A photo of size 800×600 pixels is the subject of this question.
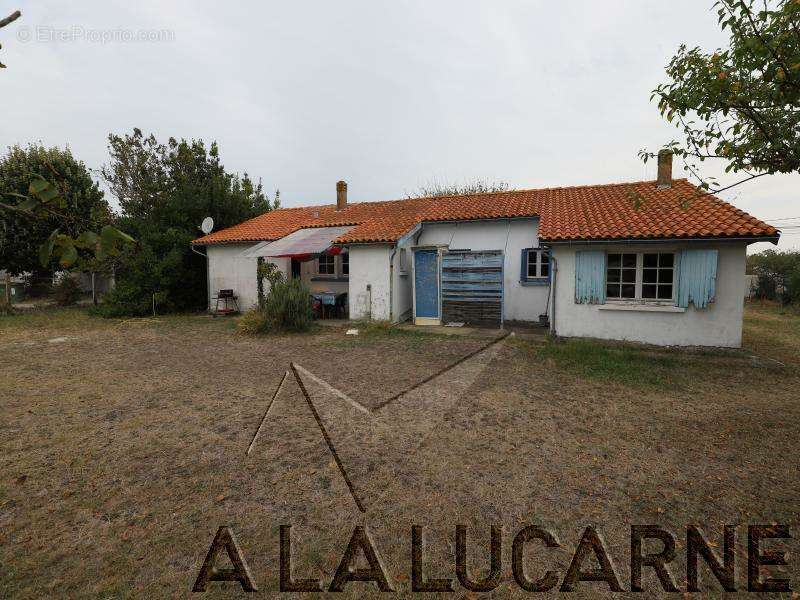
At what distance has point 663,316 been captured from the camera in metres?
9.85

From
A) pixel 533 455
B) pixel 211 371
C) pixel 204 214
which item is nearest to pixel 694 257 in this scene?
pixel 533 455

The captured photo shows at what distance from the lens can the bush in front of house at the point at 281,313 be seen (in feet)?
40.0

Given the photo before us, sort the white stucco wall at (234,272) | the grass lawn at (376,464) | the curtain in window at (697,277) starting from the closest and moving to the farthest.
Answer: the grass lawn at (376,464)
the curtain in window at (697,277)
the white stucco wall at (234,272)

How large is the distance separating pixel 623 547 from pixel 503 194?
1430 cm

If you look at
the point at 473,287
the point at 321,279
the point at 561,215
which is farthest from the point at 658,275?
the point at 321,279

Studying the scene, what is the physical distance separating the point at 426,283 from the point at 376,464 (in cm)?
929

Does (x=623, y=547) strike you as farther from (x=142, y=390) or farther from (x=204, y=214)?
(x=204, y=214)

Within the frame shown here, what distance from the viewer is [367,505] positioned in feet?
12.0

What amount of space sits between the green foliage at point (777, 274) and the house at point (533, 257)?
9.67m

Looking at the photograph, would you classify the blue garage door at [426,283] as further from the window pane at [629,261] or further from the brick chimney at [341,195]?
the brick chimney at [341,195]

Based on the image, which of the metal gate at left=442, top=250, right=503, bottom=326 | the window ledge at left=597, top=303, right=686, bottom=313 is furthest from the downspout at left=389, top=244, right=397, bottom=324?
the window ledge at left=597, top=303, right=686, bottom=313

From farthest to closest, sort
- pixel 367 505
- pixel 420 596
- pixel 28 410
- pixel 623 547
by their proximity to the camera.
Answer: pixel 28 410, pixel 367 505, pixel 623 547, pixel 420 596

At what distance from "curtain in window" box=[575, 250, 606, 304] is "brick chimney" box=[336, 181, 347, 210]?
34.7 feet

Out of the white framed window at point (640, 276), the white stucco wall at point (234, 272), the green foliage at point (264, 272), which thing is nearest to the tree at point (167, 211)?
the white stucco wall at point (234, 272)
